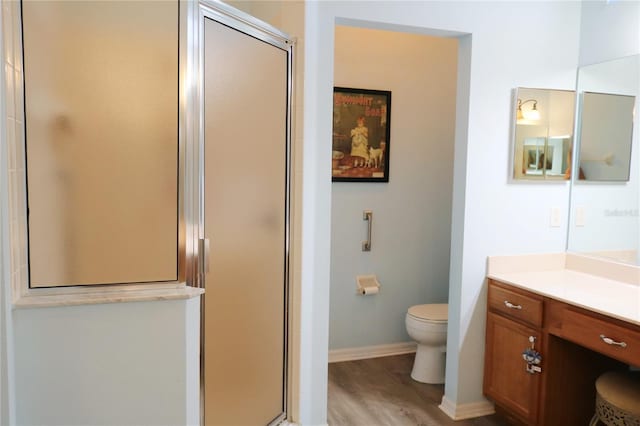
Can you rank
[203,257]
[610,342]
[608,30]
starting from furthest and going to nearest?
[608,30] < [610,342] < [203,257]

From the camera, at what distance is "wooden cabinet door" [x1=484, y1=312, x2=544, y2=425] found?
97.4 inches

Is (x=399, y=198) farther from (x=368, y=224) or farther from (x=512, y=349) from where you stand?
(x=512, y=349)

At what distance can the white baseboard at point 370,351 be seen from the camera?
11.8 ft

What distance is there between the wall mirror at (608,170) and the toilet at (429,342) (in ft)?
3.15

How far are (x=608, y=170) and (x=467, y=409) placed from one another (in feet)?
5.24

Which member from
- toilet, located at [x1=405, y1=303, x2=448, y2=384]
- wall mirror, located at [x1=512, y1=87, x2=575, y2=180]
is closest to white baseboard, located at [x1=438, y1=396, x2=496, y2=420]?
toilet, located at [x1=405, y1=303, x2=448, y2=384]

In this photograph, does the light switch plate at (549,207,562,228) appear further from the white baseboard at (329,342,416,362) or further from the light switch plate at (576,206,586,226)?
the white baseboard at (329,342,416,362)

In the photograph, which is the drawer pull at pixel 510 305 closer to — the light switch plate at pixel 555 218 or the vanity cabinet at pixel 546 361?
the vanity cabinet at pixel 546 361

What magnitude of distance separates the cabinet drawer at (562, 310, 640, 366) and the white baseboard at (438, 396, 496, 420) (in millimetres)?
822

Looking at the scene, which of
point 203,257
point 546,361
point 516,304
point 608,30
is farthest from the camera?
point 608,30

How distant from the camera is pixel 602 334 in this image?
6.82 feet

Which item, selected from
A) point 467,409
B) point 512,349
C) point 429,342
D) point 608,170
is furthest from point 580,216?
point 467,409

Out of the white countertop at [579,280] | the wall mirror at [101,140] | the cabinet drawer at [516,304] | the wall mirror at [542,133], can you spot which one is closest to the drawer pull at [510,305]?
the cabinet drawer at [516,304]

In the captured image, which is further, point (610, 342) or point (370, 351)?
point (370, 351)
